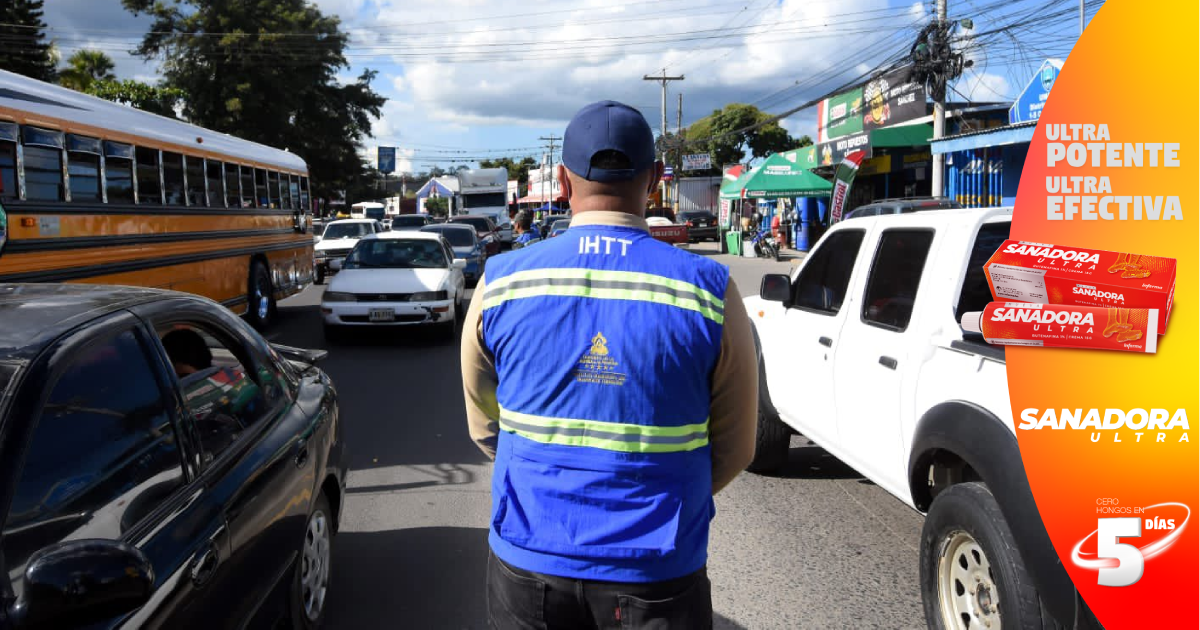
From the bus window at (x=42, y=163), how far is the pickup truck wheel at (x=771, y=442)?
662cm

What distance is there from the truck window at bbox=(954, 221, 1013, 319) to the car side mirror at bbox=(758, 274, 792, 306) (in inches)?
51.4

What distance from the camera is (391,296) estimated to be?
41.0 feet

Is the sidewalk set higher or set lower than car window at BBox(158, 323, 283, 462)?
lower

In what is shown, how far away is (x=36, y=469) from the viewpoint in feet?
7.66

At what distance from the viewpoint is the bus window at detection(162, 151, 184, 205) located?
1107 centimetres

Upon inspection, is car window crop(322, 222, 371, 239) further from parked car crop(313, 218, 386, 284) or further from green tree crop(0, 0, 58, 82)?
green tree crop(0, 0, 58, 82)

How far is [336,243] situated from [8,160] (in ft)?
55.8

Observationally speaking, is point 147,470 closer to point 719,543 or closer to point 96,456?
point 96,456

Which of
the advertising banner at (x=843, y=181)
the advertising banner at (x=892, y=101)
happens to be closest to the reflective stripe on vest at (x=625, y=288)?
the advertising banner at (x=843, y=181)

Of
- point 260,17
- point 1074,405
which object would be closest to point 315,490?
point 1074,405

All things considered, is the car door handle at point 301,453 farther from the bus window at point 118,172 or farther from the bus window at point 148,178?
the bus window at point 148,178

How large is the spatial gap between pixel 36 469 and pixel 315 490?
1614mm

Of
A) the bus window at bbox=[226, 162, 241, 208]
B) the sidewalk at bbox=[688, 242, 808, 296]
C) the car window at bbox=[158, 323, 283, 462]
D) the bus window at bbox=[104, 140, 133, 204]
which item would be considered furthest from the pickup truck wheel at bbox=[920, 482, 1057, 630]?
the sidewalk at bbox=[688, 242, 808, 296]

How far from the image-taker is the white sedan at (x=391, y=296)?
12367mm
